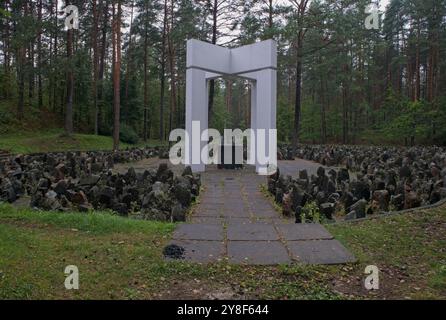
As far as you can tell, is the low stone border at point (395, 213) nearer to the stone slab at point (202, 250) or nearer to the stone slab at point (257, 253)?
the stone slab at point (257, 253)

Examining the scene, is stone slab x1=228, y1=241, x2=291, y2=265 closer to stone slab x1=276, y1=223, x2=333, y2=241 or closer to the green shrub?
stone slab x1=276, y1=223, x2=333, y2=241

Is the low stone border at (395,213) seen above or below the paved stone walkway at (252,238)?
above

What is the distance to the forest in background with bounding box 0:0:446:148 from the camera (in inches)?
810

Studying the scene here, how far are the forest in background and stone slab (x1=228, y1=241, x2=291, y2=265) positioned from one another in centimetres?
1491

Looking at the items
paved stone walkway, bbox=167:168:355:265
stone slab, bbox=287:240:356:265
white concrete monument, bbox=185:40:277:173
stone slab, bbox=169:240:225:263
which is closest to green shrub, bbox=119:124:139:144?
white concrete monument, bbox=185:40:277:173

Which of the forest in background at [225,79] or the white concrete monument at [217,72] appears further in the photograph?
the forest in background at [225,79]

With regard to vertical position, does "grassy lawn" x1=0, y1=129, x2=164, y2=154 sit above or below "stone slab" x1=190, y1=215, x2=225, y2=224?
above

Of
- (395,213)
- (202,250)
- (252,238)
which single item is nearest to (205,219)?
(252,238)

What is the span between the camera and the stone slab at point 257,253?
13.6 feet

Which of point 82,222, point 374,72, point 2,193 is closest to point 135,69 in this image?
point 374,72

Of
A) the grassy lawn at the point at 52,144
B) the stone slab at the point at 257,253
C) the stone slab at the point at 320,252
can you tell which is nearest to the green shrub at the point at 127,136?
the grassy lawn at the point at 52,144

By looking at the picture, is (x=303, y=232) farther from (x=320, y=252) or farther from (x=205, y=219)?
(x=205, y=219)
